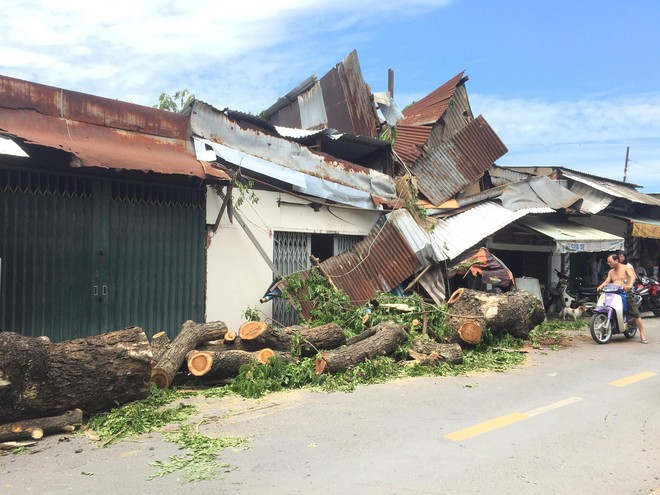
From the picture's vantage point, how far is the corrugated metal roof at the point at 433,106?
14.0 metres

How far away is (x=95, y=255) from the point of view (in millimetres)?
7633

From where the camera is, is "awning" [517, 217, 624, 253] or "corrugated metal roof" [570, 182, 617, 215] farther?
"corrugated metal roof" [570, 182, 617, 215]

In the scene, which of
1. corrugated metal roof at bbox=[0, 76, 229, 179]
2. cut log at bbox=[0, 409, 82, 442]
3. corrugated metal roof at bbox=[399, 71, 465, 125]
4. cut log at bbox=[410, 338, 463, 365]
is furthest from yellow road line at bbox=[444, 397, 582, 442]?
corrugated metal roof at bbox=[399, 71, 465, 125]

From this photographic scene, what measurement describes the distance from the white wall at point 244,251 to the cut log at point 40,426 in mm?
4070

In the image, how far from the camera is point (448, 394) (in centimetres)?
640

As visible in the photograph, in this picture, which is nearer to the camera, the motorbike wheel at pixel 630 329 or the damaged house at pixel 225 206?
the damaged house at pixel 225 206

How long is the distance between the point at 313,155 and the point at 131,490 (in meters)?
8.00

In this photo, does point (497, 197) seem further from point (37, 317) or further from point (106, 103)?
point (37, 317)

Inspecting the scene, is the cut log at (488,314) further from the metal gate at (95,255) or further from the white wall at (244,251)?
the metal gate at (95,255)

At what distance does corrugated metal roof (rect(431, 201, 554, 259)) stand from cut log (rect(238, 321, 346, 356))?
4018mm

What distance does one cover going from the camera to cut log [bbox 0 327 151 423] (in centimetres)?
460

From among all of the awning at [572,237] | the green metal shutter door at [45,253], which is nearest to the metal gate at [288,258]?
the green metal shutter door at [45,253]

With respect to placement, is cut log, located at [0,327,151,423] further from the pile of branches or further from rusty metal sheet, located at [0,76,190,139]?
rusty metal sheet, located at [0,76,190,139]

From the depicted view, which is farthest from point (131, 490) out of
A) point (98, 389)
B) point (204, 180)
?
point (204, 180)
